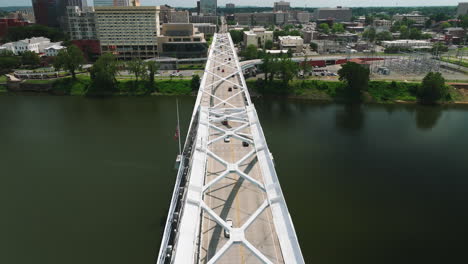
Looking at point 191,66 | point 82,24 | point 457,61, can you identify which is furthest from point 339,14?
point 82,24

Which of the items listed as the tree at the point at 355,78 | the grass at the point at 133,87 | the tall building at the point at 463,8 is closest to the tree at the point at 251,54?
the grass at the point at 133,87

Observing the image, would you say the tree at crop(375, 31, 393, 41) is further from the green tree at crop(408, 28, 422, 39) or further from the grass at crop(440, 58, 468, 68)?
the grass at crop(440, 58, 468, 68)

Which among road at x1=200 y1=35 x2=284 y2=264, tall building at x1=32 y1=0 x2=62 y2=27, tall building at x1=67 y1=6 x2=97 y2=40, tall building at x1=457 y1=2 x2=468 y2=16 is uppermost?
tall building at x1=457 y1=2 x2=468 y2=16

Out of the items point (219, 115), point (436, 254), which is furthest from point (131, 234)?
point (436, 254)

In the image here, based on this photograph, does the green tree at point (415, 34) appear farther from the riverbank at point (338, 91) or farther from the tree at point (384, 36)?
the riverbank at point (338, 91)

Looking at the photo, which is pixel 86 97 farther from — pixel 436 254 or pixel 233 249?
pixel 436 254

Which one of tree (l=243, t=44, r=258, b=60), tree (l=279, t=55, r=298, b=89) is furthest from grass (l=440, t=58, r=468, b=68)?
tree (l=243, t=44, r=258, b=60)

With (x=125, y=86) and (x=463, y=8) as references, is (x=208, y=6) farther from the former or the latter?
(x=125, y=86)
